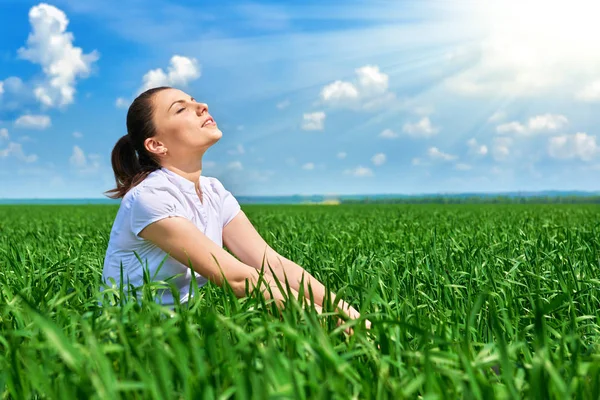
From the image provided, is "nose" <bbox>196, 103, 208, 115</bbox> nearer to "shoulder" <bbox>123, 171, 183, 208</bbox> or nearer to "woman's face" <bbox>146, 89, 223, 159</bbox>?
"woman's face" <bbox>146, 89, 223, 159</bbox>

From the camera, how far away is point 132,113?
359cm

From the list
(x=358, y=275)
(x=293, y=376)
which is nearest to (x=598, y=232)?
(x=358, y=275)

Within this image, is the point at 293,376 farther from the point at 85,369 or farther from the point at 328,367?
the point at 85,369

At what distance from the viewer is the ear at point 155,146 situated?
11.4 ft

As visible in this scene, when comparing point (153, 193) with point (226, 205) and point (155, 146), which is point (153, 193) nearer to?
point (155, 146)

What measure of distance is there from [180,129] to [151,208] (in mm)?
625

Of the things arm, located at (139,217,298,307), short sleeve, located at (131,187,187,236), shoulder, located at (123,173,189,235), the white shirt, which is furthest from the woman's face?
arm, located at (139,217,298,307)

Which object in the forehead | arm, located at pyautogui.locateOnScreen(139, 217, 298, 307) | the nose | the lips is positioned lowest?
arm, located at pyautogui.locateOnScreen(139, 217, 298, 307)

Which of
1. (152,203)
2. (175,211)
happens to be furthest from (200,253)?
(152,203)

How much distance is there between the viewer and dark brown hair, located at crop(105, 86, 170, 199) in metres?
3.54

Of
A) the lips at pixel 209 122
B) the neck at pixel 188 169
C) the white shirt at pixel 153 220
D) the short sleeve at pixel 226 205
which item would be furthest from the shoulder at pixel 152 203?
the short sleeve at pixel 226 205

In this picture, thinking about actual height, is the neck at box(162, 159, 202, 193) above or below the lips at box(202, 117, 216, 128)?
below

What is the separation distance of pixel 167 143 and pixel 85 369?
2157 mm

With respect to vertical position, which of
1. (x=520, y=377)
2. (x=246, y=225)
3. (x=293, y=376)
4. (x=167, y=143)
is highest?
(x=167, y=143)
